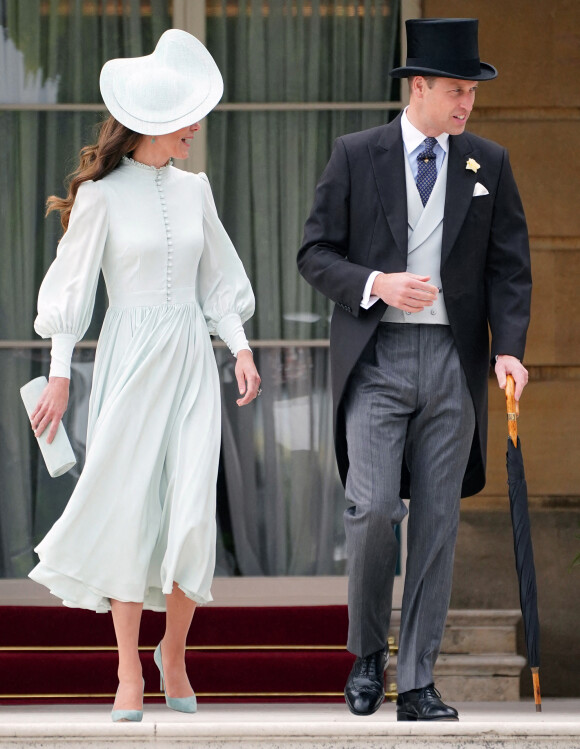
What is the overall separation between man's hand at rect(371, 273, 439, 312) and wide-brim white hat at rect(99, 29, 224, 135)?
0.89 m

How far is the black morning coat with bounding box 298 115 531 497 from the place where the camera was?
430 cm

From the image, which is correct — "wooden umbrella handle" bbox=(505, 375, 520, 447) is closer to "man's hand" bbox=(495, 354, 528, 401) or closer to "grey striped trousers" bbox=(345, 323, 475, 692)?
"man's hand" bbox=(495, 354, 528, 401)

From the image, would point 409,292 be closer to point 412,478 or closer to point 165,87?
point 412,478

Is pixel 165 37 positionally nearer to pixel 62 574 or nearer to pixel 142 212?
pixel 142 212

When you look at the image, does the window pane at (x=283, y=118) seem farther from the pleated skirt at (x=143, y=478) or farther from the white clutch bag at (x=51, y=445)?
the white clutch bag at (x=51, y=445)

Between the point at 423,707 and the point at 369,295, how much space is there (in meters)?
1.19

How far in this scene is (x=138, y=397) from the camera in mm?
4484

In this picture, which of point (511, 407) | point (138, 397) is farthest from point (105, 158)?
point (511, 407)

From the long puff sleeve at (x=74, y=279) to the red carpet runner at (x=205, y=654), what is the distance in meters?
2.71

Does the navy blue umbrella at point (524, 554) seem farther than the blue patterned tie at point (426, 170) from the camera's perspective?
No

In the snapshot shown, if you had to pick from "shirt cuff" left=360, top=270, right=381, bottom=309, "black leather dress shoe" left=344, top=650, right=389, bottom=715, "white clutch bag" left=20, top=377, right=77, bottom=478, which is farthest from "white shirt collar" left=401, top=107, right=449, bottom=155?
A: "black leather dress shoe" left=344, top=650, right=389, bottom=715

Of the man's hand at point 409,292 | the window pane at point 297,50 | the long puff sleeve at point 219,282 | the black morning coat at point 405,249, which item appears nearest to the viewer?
the man's hand at point 409,292

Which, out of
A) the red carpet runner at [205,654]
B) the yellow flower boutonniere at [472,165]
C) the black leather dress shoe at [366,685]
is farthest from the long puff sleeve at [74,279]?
the red carpet runner at [205,654]

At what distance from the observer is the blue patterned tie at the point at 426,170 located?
14.3 feet
